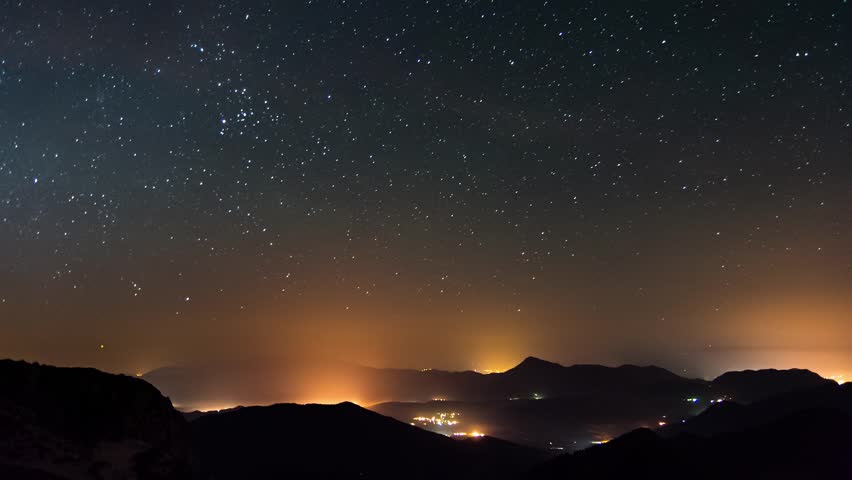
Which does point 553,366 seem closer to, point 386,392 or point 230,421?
point 386,392

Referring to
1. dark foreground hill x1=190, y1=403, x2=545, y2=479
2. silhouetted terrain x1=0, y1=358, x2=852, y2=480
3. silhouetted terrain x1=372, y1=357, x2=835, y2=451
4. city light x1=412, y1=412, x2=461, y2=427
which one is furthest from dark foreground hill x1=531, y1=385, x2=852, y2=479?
city light x1=412, y1=412, x2=461, y2=427

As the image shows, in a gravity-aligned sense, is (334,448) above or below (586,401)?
above

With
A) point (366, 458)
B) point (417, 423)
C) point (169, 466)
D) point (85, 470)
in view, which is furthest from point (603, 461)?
point (417, 423)

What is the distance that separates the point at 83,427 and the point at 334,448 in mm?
32033

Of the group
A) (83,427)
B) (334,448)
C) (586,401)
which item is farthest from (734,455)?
(586,401)

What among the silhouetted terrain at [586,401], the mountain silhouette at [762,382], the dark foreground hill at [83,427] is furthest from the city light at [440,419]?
the dark foreground hill at [83,427]

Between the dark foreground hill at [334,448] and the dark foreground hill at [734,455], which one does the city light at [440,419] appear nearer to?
the dark foreground hill at [334,448]

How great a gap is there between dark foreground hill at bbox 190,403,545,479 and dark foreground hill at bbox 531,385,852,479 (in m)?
8.31

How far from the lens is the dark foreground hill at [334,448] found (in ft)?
153

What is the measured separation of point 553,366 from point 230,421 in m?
125

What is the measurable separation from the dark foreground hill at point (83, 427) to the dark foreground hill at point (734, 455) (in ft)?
93.6

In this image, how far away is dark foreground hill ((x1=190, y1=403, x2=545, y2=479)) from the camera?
153 feet

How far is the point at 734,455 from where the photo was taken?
4488 cm

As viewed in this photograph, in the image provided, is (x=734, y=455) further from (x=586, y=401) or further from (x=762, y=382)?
(x=762, y=382)
